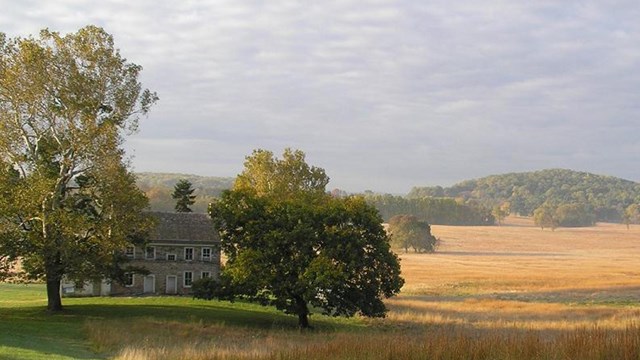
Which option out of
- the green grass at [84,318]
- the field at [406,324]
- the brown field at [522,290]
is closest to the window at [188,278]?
the green grass at [84,318]

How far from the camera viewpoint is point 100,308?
49.3 m

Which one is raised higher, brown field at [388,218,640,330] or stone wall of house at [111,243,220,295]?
stone wall of house at [111,243,220,295]

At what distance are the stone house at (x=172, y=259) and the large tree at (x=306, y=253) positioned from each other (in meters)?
15.3

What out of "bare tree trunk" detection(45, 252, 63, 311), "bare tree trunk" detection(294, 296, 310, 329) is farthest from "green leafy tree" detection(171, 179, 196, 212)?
"bare tree trunk" detection(294, 296, 310, 329)

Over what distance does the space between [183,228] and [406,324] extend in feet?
83.2

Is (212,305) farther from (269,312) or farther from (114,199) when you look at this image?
(114,199)

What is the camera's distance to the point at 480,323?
46938mm

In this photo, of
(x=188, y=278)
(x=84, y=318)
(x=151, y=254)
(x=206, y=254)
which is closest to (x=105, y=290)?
(x=151, y=254)

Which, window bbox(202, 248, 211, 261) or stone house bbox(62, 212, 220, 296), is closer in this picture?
stone house bbox(62, 212, 220, 296)

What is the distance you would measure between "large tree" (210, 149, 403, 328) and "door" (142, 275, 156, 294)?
54.1 feet

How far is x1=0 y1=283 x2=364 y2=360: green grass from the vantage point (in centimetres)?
2938

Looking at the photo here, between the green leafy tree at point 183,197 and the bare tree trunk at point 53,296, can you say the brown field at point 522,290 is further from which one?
the green leafy tree at point 183,197

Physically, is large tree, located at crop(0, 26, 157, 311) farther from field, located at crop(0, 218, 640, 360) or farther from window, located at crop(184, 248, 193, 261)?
window, located at crop(184, 248, 193, 261)

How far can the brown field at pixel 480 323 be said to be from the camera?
1795 cm
